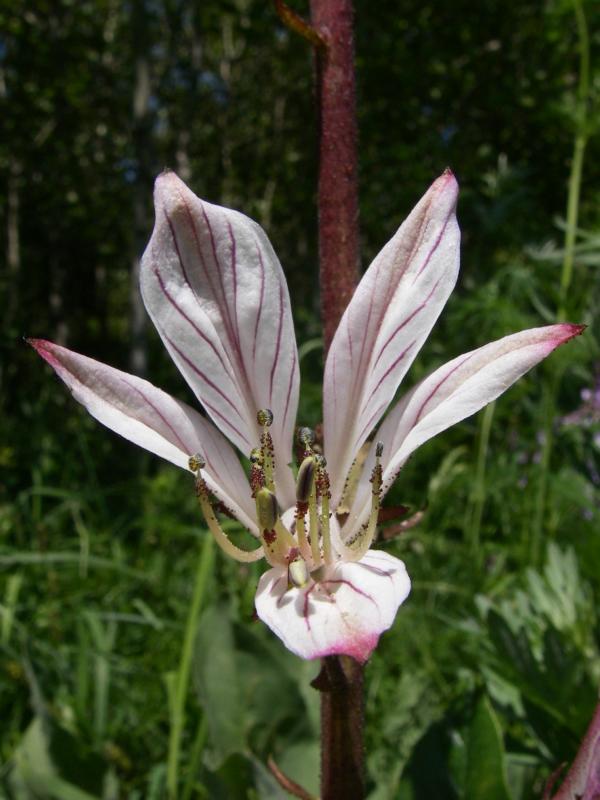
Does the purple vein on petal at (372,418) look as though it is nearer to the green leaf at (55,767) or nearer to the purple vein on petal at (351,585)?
the purple vein on petal at (351,585)

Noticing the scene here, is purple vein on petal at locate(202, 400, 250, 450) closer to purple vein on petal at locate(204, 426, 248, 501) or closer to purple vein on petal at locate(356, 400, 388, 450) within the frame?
purple vein on petal at locate(204, 426, 248, 501)

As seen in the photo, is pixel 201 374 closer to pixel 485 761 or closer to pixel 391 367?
pixel 391 367

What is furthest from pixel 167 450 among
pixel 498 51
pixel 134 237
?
pixel 498 51

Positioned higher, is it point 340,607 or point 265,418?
point 265,418

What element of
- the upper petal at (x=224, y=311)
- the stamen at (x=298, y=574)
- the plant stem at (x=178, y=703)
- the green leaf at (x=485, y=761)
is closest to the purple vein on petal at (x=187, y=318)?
the upper petal at (x=224, y=311)

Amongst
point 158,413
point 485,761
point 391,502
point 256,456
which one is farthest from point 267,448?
point 391,502
